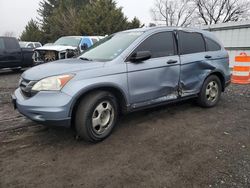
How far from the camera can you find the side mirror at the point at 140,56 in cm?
397

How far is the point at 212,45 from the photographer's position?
214 inches

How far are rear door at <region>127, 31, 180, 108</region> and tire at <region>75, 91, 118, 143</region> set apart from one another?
0.43 meters

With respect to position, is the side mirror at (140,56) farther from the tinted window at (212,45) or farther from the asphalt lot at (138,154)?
the tinted window at (212,45)

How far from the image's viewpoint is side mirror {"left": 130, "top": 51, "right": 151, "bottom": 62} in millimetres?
3969

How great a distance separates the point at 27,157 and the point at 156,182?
178cm

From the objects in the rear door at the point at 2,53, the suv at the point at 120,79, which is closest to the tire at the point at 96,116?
the suv at the point at 120,79

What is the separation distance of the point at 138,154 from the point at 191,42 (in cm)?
→ 276

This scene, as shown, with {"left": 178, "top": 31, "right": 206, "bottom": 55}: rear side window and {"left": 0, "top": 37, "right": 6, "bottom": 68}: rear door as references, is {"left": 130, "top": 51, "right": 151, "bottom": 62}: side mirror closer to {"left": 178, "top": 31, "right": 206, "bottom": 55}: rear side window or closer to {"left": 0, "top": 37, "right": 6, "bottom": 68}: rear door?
{"left": 178, "top": 31, "right": 206, "bottom": 55}: rear side window

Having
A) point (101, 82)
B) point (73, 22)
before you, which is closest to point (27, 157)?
point (101, 82)

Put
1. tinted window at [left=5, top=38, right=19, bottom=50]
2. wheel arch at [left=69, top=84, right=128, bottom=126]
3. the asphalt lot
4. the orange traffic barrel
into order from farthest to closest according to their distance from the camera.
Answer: tinted window at [left=5, top=38, right=19, bottom=50] < the orange traffic barrel < wheel arch at [left=69, top=84, right=128, bottom=126] < the asphalt lot

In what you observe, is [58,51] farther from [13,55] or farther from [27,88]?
[27,88]

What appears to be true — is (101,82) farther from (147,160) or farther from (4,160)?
(4,160)

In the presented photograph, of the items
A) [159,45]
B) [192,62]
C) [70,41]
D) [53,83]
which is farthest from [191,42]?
[70,41]

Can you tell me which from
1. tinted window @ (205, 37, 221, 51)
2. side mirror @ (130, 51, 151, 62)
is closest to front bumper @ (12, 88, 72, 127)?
side mirror @ (130, 51, 151, 62)
